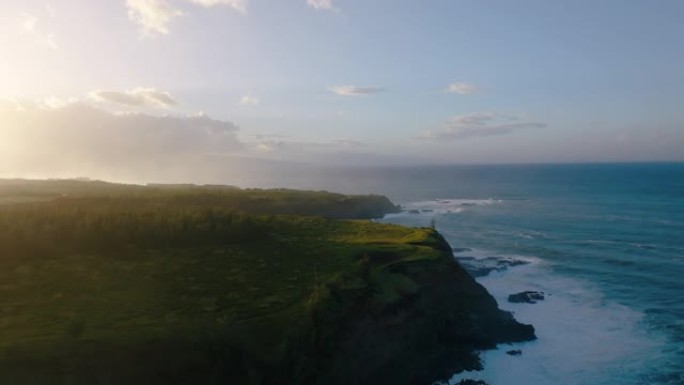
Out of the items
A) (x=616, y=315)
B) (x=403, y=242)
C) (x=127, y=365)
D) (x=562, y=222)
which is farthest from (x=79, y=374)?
(x=562, y=222)

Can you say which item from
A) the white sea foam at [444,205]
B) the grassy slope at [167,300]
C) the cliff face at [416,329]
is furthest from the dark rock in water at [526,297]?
the white sea foam at [444,205]

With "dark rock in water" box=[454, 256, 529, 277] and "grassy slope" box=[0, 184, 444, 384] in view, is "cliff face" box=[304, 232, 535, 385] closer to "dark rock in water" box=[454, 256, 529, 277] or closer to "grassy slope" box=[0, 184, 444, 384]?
"grassy slope" box=[0, 184, 444, 384]

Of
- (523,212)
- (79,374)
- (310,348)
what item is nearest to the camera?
(79,374)

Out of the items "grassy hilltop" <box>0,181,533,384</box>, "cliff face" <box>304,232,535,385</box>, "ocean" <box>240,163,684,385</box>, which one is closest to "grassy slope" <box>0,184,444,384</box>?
"grassy hilltop" <box>0,181,533,384</box>

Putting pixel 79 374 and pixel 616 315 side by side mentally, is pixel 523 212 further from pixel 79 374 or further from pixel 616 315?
pixel 79 374

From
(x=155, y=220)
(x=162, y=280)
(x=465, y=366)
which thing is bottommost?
(x=465, y=366)

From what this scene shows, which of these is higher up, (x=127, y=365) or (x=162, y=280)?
(x=162, y=280)

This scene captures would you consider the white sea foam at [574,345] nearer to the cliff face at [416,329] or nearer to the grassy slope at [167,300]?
the cliff face at [416,329]
